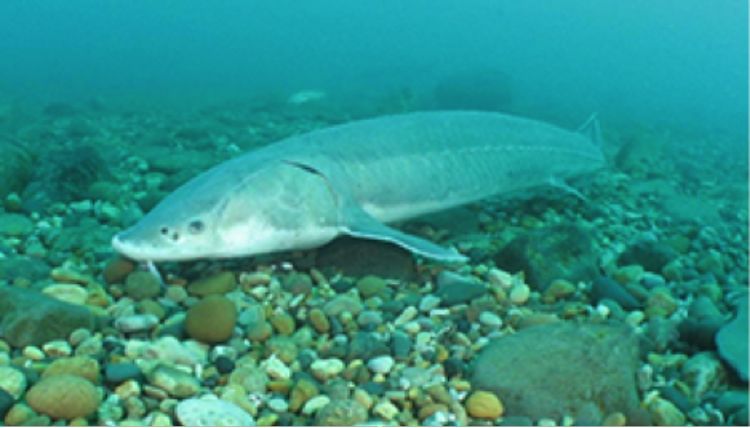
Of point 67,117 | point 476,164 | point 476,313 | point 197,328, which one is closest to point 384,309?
point 476,313

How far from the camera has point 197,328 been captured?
3400 millimetres

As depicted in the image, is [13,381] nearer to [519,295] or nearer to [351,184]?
[351,184]

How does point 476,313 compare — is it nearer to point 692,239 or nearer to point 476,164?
point 476,164

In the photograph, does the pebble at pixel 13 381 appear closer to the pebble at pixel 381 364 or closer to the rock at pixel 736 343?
the pebble at pixel 381 364

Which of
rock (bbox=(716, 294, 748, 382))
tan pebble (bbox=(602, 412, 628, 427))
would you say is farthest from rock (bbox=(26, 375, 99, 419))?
rock (bbox=(716, 294, 748, 382))

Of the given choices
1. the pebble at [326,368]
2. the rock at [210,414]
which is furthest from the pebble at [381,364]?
the rock at [210,414]

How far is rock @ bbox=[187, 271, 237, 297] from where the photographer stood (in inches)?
157

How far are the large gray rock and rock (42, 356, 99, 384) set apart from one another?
1.67 metres

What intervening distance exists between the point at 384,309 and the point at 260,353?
2.79ft

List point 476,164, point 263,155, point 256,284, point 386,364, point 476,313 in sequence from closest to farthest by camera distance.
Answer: point 386,364 < point 476,313 < point 256,284 < point 263,155 < point 476,164

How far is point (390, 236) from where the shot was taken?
4270 mm

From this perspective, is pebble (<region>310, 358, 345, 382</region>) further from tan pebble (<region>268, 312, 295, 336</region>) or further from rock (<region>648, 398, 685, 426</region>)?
rock (<region>648, 398, 685, 426</region>)

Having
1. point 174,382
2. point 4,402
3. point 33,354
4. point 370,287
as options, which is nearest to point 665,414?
point 370,287

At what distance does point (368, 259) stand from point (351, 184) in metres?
0.64
